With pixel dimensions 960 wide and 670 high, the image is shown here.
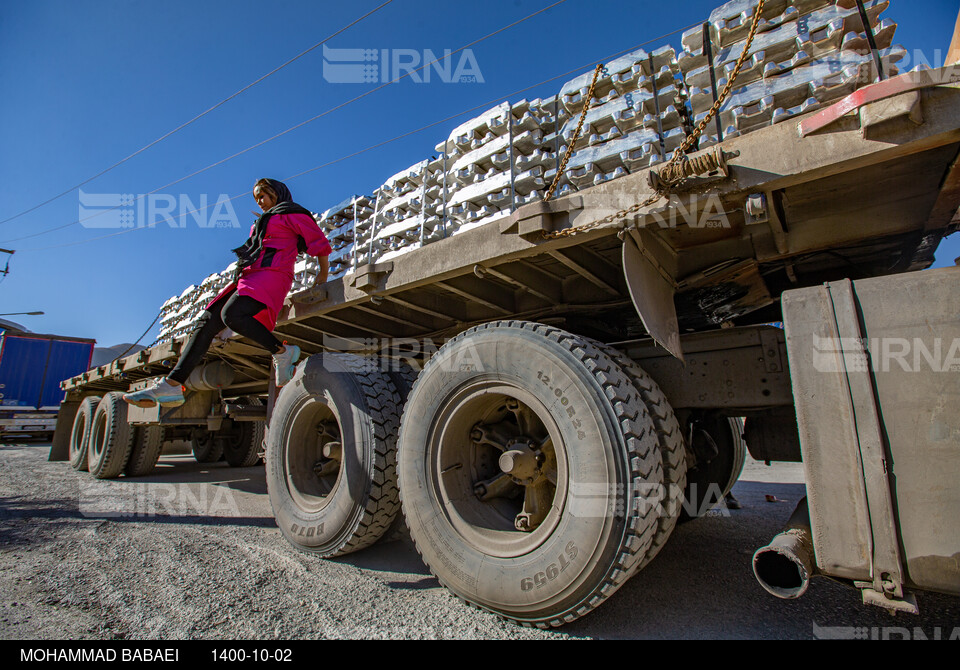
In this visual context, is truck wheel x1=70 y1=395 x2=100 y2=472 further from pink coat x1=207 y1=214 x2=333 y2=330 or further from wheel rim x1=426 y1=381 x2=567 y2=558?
wheel rim x1=426 y1=381 x2=567 y2=558

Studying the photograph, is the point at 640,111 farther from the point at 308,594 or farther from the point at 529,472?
the point at 308,594

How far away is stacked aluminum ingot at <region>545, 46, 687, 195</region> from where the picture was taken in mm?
2400

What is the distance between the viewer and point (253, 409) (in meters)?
6.22

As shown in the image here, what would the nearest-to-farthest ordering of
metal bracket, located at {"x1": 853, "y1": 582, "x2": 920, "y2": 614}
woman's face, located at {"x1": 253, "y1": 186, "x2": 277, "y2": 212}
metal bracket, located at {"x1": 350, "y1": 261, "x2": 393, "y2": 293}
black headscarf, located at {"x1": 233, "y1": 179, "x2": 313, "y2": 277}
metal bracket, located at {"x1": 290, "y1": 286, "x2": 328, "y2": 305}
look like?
metal bracket, located at {"x1": 853, "y1": 582, "x2": 920, "y2": 614} < metal bracket, located at {"x1": 350, "y1": 261, "x2": 393, "y2": 293} < black headscarf, located at {"x1": 233, "y1": 179, "x2": 313, "y2": 277} < metal bracket, located at {"x1": 290, "y1": 286, "x2": 328, "y2": 305} < woman's face, located at {"x1": 253, "y1": 186, "x2": 277, "y2": 212}

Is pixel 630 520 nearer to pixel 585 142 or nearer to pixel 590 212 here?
pixel 590 212

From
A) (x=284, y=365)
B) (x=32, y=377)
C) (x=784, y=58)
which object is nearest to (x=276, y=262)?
(x=284, y=365)

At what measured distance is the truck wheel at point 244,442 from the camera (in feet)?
29.7

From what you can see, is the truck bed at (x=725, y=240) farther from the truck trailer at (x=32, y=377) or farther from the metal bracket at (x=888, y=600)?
the truck trailer at (x=32, y=377)

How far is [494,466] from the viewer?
2.88 metres

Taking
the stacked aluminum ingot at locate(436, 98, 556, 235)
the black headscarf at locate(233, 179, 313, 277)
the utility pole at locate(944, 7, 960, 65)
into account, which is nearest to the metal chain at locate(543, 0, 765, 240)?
the stacked aluminum ingot at locate(436, 98, 556, 235)

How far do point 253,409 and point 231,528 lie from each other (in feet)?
8.10

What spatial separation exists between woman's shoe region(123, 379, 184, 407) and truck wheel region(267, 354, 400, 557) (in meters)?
1.95

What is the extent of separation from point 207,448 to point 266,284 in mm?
7758

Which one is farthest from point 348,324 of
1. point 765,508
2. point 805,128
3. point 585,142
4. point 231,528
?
point 765,508
